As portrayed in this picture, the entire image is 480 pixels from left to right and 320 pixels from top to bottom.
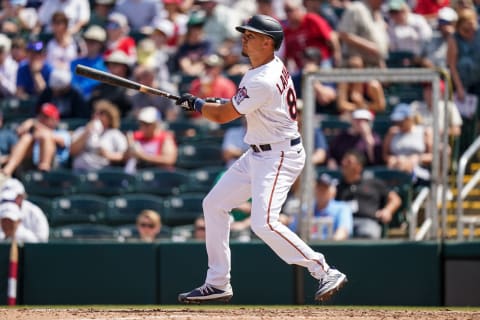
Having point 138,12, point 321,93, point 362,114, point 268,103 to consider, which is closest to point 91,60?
point 138,12

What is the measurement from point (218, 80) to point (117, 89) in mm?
1254

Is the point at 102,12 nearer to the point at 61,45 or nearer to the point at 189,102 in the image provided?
the point at 61,45

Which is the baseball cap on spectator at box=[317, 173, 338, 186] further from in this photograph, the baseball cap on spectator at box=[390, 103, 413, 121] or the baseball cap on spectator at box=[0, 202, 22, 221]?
the baseball cap on spectator at box=[0, 202, 22, 221]

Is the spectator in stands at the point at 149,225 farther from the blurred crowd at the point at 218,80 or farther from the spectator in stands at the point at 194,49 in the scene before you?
the spectator in stands at the point at 194,49

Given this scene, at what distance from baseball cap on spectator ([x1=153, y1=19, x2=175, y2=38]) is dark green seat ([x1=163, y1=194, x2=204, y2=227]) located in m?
3.25

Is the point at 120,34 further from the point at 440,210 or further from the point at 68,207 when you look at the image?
the point at 440,210

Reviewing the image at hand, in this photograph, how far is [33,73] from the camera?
14.1 metres

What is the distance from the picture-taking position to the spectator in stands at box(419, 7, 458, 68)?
12555 mm

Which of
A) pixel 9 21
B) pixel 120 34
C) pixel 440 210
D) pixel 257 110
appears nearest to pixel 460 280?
pixel 440 210

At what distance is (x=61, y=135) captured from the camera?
41.2 ft

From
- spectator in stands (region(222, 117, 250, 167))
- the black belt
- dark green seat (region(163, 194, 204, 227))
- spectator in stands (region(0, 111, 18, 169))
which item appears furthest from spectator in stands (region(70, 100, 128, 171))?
the black belt

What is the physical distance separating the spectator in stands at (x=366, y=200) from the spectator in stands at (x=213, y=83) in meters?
2.28

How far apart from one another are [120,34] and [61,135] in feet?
6.69

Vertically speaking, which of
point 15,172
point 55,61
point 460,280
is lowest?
point 460,280
